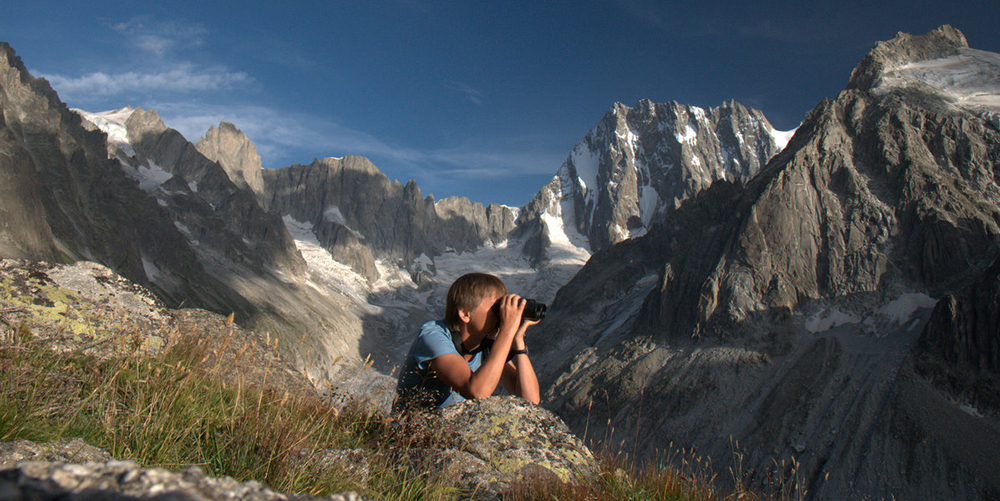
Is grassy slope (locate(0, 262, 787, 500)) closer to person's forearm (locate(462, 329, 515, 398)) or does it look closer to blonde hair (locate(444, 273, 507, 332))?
person's forearm (locate(462, 329, 515, 398))

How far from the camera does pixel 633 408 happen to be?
78688 millimetres

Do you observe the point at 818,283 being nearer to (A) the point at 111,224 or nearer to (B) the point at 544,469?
(B) the point at 544,469

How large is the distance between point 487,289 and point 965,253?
10217 centimetres

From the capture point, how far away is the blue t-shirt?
175 inches

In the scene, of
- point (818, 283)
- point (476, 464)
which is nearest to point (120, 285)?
point (476, 464)

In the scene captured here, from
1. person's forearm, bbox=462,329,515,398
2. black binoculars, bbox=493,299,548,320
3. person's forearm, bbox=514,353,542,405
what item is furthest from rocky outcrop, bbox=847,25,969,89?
person's forearm, bbox=462,329,515,398

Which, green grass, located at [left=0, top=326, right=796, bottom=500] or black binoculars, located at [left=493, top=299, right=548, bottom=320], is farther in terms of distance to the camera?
black binoculars, located at [left=493, top=299, right=548, bottom=320]

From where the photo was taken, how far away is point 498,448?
4.16m

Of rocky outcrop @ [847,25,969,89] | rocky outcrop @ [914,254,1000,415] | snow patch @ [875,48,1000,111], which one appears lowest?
rocky outcrop @ [914,254,1000,415]

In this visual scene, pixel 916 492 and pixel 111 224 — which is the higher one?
pixel 111 224

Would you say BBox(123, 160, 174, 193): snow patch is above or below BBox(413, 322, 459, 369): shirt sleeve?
above

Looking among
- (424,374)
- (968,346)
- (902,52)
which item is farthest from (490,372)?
(902,52)

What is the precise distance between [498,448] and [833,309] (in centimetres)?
9863

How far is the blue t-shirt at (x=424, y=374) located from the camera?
14.6ft
